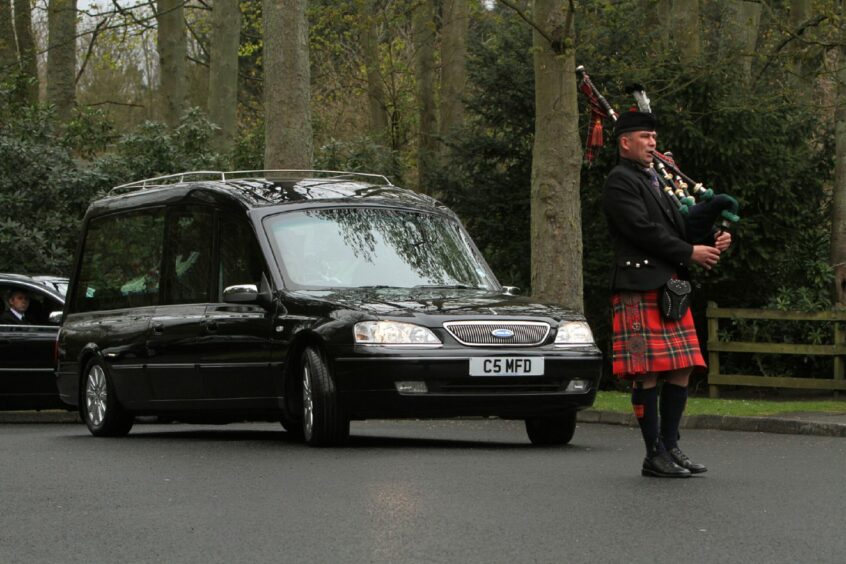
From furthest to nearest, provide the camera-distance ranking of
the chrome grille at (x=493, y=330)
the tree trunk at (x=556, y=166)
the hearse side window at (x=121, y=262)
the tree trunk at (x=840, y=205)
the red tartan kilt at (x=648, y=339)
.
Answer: the tree trunk at (x=840, y=205) < the tree trunk at (x=556, y=166) < the hearse side window at (x=121, y=262) < the chrome grille at (x=493, y=330) < the red tartan kilt at (x=648, y=339)

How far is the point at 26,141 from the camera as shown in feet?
81.7

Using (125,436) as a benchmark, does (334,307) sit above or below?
above

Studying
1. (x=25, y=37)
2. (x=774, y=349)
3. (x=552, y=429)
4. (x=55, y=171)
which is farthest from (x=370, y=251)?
(x=25, y=37)

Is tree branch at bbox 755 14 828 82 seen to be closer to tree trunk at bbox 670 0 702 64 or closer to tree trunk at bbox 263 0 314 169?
tree trunk at bbox 670 0 702 64

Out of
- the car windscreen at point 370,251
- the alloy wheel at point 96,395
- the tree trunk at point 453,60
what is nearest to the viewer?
the car windscreen at point 370,251

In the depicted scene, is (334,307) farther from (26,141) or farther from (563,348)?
(26,141)

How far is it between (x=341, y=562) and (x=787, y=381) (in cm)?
1489

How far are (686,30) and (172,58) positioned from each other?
13657 millimetres

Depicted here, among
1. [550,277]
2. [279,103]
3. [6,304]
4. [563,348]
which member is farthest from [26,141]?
[563,348]

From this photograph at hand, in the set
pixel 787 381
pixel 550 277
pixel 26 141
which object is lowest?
pixel 787 381

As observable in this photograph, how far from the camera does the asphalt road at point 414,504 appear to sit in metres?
6.64

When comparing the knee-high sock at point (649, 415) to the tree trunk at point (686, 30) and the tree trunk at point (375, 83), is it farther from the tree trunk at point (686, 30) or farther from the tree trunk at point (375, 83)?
the tree trunk at point (375, 83)

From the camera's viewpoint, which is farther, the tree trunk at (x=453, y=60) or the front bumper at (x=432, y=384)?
the tree trunk at (x=453, y=60)

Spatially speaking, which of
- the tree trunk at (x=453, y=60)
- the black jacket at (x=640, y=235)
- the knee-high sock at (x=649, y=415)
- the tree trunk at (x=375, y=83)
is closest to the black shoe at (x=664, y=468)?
the knee-high sock at (x=649, y=415)
